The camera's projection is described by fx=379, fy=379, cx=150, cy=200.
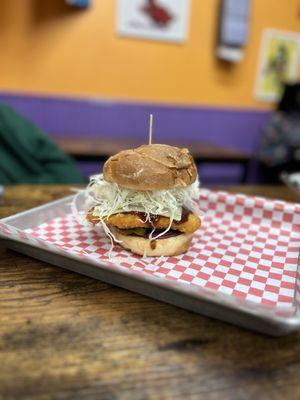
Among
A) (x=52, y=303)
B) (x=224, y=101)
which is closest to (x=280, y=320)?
(x=52, y=303)

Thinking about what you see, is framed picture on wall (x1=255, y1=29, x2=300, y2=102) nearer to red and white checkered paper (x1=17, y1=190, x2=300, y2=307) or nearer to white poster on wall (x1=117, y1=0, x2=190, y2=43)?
white poster on wall (x1=117, y1=0, x2=190, y2=43)

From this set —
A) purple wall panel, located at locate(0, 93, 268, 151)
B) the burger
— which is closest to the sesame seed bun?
the burger

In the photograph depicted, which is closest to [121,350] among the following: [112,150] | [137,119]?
[112,150]

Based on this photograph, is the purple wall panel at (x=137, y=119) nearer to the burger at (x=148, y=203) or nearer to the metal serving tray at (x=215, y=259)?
the metal serving tray at (x=215, y=259)

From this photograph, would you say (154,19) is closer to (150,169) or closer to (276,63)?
(276,63)

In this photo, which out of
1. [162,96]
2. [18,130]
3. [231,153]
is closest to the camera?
[18,130]

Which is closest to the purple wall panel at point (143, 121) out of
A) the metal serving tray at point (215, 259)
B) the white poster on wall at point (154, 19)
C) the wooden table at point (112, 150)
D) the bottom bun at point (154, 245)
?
the wooden table at point (112, 150)

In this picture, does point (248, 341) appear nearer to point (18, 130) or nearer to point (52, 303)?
point (52, 303)
